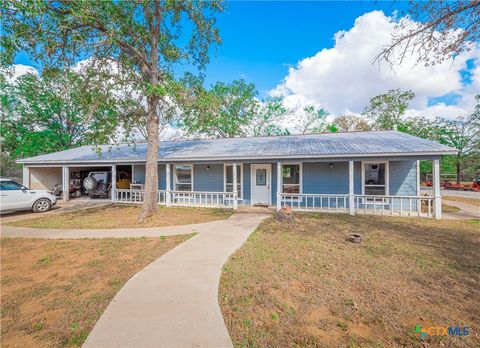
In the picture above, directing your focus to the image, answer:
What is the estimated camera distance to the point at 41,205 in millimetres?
10602

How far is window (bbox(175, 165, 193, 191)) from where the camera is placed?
1253 centimetres

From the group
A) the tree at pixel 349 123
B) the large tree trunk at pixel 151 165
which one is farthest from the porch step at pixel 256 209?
the tree at pixel 349 123

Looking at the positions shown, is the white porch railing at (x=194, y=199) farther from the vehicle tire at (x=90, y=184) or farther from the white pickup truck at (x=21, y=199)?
the vehicle tire at (x=90, y=184)

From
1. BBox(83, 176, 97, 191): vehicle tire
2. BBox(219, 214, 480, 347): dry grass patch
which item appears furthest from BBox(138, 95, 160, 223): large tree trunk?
BBox(83, 176, 97, 191): vehicle tire

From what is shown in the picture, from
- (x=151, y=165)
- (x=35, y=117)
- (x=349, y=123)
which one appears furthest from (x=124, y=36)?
(x=349, y=123)

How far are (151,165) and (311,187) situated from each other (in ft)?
24.8

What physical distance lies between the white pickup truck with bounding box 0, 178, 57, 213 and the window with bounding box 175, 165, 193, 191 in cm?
631

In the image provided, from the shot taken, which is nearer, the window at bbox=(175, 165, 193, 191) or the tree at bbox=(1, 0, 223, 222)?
the tree at bbox=(1, 0, 223, 222)

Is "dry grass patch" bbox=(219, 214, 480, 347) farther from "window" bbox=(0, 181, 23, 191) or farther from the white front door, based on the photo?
"window" bbox=(0, 181, 23, 191)

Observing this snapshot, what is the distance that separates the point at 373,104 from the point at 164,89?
30.4m

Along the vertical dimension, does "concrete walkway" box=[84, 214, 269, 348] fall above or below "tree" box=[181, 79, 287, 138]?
below

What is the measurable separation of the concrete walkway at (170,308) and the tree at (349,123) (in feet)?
103

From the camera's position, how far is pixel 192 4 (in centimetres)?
860

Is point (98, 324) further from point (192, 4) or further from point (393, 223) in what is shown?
point (192, 4)
